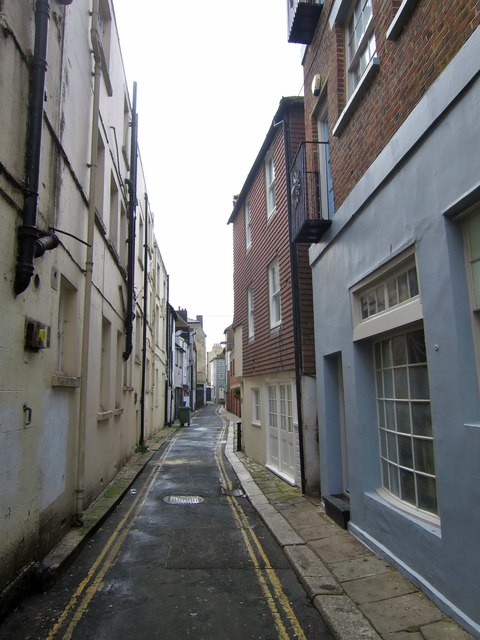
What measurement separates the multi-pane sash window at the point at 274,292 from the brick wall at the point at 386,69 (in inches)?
158

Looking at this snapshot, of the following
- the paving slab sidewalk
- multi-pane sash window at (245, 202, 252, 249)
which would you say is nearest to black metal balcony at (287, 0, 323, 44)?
multi-pane sash window at (245, 202, 252, 249)

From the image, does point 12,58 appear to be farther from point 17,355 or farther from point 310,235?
point 310,235

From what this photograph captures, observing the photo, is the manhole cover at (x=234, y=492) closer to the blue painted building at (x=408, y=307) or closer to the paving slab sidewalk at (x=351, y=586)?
the paving slab sidewalk at (x=351, y=586)

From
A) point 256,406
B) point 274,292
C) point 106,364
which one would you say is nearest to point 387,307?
point 274,292

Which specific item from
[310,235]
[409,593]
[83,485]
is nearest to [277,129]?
[310,235]

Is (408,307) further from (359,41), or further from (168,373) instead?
(168,373)

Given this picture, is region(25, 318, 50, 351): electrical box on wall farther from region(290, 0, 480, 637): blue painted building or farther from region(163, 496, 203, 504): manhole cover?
region(163, 496, 203, 504): manhole cover

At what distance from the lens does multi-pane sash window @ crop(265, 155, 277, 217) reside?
11375 millimetres

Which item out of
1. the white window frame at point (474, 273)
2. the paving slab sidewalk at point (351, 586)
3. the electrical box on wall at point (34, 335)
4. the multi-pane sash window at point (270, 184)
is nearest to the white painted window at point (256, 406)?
the multi-pane sash window at point (270, 184)

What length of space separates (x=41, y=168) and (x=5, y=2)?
1.47 meters

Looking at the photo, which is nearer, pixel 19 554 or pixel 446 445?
pixel 446 445

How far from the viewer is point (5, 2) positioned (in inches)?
159

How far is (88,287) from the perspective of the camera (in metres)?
7.11

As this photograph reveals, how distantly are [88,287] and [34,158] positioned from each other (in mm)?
2841
